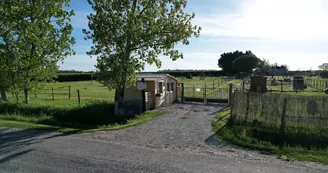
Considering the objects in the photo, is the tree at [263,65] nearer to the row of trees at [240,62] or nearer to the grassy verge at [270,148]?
the row of trees at [240,62]

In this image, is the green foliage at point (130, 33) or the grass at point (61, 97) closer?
the green foliage at point (130, 33)

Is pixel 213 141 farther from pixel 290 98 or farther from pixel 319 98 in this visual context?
pixel 319 98

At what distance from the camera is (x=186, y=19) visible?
1429 cm

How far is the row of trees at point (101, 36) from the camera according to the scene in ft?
43.6

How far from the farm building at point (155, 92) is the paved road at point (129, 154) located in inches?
271

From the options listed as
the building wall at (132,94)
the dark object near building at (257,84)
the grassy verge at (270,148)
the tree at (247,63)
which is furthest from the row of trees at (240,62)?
the grassy verge at (270,148)

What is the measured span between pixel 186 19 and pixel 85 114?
7802 millimetres

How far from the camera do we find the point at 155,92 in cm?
1736

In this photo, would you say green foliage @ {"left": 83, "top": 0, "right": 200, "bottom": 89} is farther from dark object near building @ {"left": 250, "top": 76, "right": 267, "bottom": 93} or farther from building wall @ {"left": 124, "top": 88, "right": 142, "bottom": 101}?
dark object near building @ {"left": 250, "top": 76, "right": 267, "bottom": 93}

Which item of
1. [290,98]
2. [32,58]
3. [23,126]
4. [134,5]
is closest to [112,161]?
[23,126]

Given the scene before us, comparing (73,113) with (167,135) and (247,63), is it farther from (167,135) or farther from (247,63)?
(247,63)

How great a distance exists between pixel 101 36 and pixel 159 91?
6412mm

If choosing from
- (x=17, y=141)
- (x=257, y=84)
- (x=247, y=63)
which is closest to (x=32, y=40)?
(x=17, y=141)

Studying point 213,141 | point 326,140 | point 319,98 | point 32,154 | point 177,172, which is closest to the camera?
point 177,172
